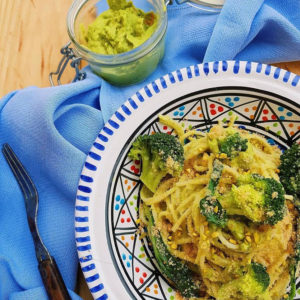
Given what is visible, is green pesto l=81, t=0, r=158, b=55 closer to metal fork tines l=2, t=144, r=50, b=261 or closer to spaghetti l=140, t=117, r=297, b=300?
spaghetti l=140, t=117, r=297, b=300

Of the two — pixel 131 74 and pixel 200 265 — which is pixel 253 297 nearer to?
pixel 200 265

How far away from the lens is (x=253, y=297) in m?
2.11

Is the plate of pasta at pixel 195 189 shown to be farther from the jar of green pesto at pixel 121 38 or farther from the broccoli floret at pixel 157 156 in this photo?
the jar of green pesto at pixel 121 38

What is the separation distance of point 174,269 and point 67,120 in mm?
1280

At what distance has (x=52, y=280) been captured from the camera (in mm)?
2412

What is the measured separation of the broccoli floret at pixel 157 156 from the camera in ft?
7.59

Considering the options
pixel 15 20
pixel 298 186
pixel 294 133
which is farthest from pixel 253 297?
pixel 15 20

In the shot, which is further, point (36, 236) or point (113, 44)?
point (113, 44)

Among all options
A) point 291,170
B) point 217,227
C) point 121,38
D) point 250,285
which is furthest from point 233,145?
point 121,38

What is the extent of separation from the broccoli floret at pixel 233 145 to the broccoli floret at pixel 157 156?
0.92 ft

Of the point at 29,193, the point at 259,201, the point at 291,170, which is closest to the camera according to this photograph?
the point at 259,201

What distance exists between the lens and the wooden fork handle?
2.38m

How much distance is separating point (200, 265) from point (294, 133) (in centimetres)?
103

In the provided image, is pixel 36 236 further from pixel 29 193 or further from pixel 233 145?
pixel 233 145
